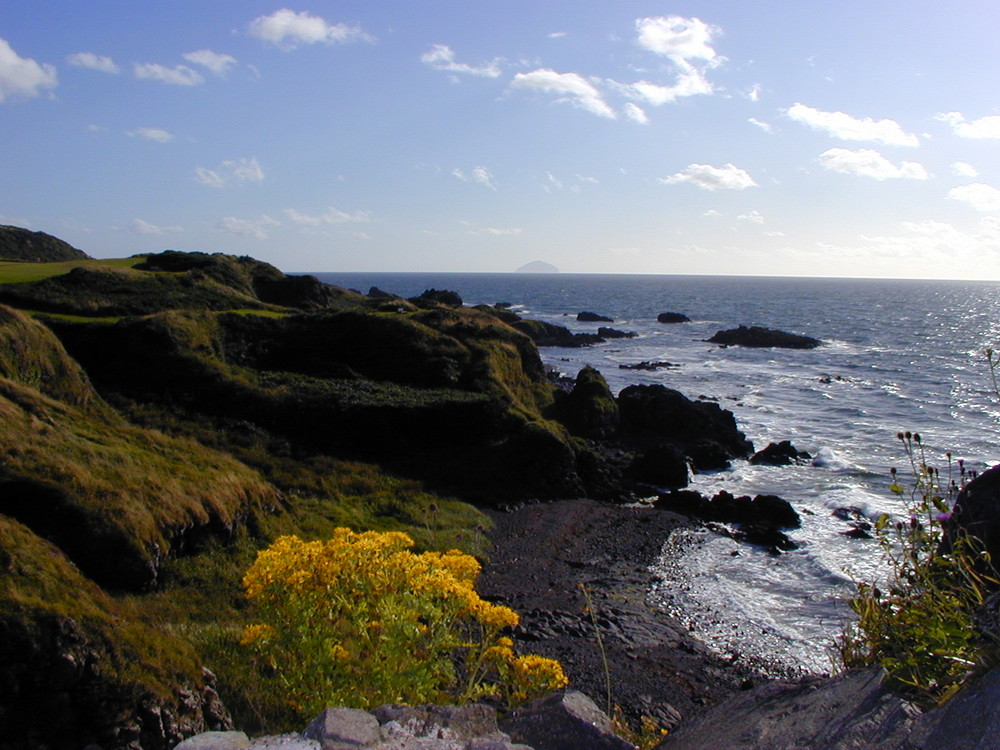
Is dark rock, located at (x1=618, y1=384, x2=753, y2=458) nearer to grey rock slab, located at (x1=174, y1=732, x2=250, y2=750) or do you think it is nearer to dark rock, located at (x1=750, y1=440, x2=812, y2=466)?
dark rock, located at (x1=750, y1=440, x2=812, y2=466)

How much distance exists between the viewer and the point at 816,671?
15.1m

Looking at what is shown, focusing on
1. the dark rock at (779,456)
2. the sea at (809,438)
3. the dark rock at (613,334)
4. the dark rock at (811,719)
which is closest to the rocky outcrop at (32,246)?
the sea at (809,438)

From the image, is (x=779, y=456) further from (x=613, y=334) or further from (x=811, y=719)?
(x=613, y=334)

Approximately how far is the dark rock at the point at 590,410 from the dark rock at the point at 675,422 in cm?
112

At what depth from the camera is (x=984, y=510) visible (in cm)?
625

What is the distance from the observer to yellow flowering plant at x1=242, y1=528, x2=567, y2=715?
5.11 m

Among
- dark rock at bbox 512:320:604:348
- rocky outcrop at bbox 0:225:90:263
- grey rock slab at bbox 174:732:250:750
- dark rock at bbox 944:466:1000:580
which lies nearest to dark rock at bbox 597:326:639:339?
dark rock at bbox 512:320:604:348

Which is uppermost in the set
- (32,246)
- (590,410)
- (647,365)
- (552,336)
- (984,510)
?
(32,246)

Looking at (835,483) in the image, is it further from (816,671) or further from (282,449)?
(282,449)

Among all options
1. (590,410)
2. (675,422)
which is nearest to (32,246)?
(590,410)

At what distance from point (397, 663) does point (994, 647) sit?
3.73 meters

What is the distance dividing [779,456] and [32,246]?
261 ft

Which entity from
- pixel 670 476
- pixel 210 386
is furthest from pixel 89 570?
pixel 670 476

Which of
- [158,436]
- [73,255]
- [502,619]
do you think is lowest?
[158,436]
